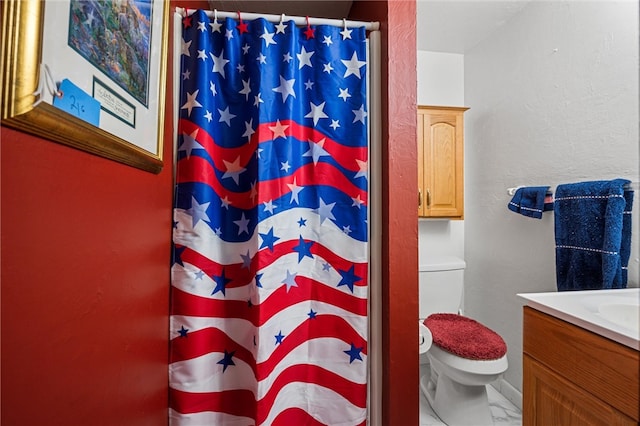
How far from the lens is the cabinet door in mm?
556

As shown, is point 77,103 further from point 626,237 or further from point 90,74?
Answer: point 626,237

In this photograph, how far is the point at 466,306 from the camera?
5.83 ft

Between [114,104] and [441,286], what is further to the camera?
[441,286]

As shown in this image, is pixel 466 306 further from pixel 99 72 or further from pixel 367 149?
pixel 99 72

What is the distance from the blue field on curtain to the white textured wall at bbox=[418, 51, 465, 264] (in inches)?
41.8

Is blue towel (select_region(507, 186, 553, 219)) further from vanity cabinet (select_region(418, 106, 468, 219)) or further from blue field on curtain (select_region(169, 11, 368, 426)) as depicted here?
blue field on curtain (select_region(169, 11, 368, 426))

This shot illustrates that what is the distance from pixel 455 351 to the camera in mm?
1361

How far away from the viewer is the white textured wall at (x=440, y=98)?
1905mm

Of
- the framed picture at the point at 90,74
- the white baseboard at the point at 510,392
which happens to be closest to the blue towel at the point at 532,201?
the white baseboard at the point at 510,392

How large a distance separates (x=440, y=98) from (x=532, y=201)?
1.06 meters

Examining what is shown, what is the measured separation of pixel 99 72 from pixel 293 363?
105cm

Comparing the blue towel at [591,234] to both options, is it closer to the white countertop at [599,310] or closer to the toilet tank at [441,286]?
the white countertop at [599,310]

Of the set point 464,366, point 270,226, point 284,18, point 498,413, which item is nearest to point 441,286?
point 464,366

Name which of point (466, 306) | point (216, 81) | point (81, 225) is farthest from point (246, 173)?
point (466, 306)
